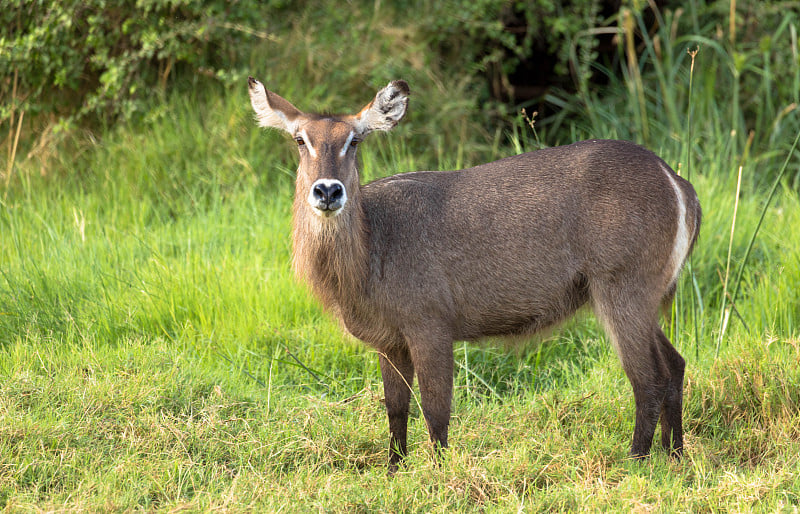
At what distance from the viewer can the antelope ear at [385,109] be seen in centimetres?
392

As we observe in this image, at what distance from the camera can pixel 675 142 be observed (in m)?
6.94

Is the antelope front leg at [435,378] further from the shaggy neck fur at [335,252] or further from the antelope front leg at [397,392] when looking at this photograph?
the shaggy neck fur at [335,252]

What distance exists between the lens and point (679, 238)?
396cm

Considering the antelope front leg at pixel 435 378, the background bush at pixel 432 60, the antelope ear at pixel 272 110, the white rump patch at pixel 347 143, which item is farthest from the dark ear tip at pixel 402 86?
the background bush at pixel 432 60

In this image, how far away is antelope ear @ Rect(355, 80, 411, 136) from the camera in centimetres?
392

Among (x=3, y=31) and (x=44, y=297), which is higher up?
(x=3, y=31)

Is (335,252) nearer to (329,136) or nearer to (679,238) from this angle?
(329,136)

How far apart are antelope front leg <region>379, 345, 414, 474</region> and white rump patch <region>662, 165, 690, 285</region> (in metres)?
1.29

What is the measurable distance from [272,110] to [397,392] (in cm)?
142

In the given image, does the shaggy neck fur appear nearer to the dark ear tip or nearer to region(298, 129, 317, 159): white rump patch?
region(298, 129, 317, 159): white rump patch

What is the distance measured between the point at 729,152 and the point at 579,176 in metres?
3.77

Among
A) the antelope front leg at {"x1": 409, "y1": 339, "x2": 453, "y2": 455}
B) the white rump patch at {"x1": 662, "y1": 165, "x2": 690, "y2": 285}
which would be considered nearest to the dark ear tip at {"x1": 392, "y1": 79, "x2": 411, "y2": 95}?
the antelope front leg at {"x1": 409, "y1": 339, "x2": 453, "y2": 455}

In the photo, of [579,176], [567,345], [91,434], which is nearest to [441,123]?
[567,345]

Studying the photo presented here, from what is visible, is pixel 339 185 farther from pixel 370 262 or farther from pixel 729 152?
pixel 729 152
